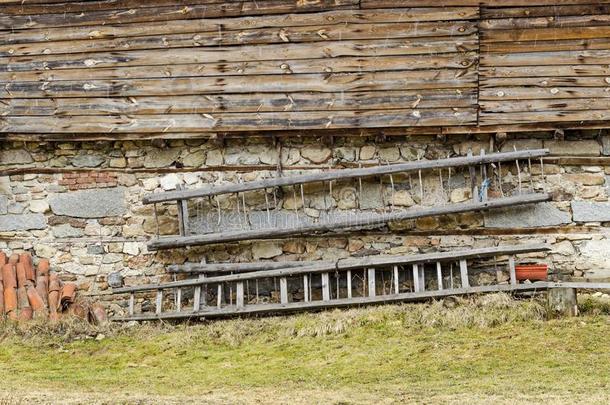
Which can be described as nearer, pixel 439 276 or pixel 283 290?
pixel 439 276

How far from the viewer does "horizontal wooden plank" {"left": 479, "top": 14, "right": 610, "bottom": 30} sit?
9641mm

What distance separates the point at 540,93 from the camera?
9727 mm

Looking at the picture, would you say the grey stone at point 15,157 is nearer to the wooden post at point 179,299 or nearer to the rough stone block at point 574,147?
the wooden post at point 179,299

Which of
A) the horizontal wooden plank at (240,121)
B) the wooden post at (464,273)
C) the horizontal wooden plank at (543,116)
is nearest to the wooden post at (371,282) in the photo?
the wooden post at (464,273)

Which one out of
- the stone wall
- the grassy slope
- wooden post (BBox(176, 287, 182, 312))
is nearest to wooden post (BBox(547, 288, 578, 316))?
the grassy slope

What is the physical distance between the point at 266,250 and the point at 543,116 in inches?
142

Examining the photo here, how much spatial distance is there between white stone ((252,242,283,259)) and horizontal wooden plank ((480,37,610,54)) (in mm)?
3352

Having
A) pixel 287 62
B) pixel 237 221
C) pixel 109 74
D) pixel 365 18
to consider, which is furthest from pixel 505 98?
pixel 109 74

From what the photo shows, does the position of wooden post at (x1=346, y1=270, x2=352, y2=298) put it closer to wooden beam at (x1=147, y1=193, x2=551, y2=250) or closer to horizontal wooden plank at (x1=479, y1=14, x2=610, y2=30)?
wooden beam at (x1=147, y1=193, x2=551, y2=250)

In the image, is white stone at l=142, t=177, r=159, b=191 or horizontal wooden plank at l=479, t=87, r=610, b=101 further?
white stone at l=142, t=177, r=159, b=191

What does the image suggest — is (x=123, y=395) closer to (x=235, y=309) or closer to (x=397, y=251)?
(x=235, y=309)

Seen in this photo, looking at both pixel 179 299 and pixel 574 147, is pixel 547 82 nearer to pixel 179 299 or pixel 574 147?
pixel 574 147

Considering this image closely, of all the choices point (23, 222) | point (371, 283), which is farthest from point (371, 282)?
point (23, 222)

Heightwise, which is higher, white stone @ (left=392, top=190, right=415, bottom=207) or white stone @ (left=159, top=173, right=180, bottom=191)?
white stone @ (left=159, top=173, right=180, bottom=191)
